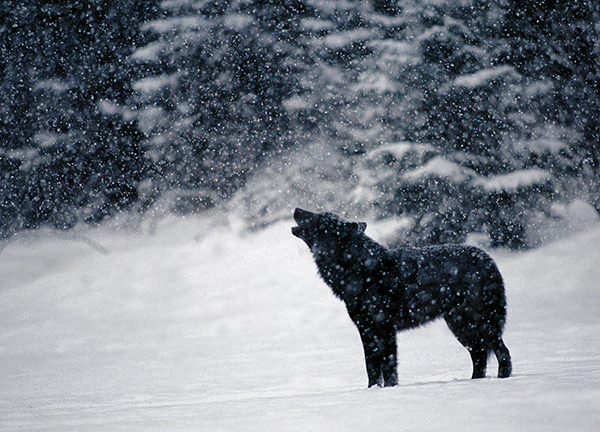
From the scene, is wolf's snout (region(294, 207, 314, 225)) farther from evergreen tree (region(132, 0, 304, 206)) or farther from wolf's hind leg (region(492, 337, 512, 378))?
evergreen tree (region(132, 0, 304, 206))

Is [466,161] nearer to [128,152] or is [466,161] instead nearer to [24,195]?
[128,152]

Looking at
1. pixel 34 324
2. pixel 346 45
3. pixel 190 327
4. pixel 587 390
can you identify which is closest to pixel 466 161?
pixel 346 45

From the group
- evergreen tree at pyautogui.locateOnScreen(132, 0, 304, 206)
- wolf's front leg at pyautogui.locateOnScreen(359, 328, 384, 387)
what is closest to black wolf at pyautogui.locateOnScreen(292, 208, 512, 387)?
wolf's front leg at pyautogui.locateOnScreen(359, 328, 384, 387)

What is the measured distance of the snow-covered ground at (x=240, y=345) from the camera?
2.34 meters

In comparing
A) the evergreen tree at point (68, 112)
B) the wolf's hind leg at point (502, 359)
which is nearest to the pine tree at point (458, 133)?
the evergreen tree at point (68, 112)

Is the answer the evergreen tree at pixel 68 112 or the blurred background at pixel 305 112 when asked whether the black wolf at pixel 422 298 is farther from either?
the evergreen tree at pixel 68 112

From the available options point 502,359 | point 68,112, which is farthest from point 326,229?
point 68,112

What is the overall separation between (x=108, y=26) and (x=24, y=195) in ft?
13.9

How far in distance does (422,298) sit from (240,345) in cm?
496

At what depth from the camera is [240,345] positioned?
789 centimetres

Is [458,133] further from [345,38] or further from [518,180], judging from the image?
[345,38]

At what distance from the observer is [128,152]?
422 inches

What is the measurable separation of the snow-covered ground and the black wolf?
1.08 ft

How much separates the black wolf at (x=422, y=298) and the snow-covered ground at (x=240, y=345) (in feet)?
1.08
